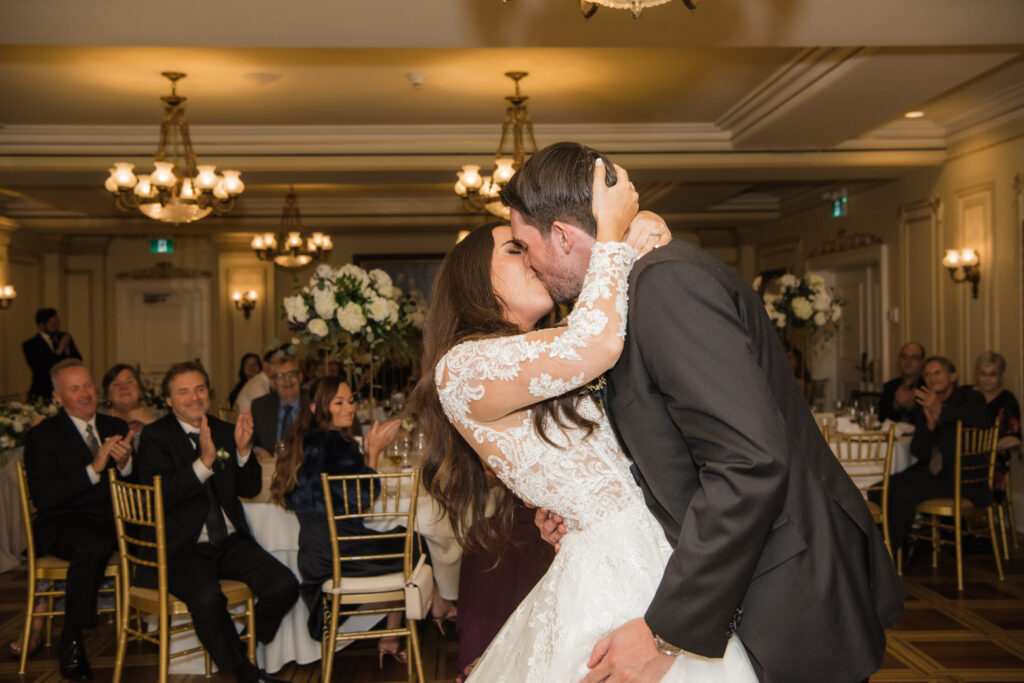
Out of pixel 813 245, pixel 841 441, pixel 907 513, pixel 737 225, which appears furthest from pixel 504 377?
pixel 737 225

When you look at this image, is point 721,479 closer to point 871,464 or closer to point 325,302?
point 325,302

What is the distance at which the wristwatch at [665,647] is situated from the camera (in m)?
1.48

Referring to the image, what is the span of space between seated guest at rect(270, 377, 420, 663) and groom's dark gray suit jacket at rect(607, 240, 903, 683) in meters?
2.86

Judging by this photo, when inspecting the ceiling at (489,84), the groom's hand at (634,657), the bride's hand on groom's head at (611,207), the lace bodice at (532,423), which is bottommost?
the groom's hand at (634,657)

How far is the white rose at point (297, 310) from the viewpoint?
18.0 feet

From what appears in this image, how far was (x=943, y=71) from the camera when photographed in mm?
6031

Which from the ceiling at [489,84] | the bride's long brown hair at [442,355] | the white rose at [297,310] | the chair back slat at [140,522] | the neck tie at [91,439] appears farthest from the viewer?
the white rose at [297,310]

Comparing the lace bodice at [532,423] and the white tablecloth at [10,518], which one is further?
the white tablecloth at [10,518]

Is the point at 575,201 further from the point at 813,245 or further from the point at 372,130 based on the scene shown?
the point at 813,245

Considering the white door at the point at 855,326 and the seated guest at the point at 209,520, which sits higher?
the white door at the point at 855,326

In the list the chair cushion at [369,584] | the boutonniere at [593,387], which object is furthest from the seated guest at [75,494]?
the boutonniere at [593,387]

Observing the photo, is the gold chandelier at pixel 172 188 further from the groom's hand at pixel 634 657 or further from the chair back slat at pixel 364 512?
the groom's hand at pixel 634 657

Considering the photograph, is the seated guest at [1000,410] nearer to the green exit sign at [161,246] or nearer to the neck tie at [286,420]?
the neck tie at [286,420]

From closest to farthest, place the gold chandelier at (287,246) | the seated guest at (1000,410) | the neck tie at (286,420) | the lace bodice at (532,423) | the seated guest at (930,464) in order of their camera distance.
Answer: the lace bodice at (532,423) < the seated guest at (930,464) < the seated guest at (1000,410) < the neck tie at (286,420) < the gold chandelier at (287,246)
